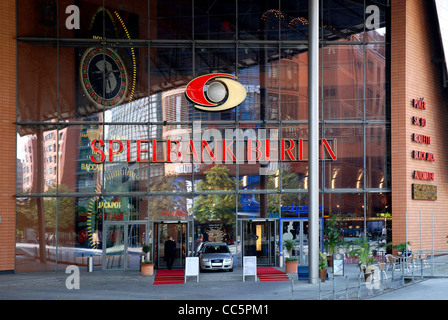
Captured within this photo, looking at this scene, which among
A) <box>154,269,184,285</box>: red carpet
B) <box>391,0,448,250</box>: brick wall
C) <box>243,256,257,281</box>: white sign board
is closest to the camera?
<box>154,269,184,285</box>: red carpet

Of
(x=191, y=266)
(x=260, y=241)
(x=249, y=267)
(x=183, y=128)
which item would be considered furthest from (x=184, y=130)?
(x=249, y=267)

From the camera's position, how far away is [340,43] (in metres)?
29.1

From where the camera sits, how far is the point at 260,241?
28.7 metres

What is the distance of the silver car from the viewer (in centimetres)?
2633

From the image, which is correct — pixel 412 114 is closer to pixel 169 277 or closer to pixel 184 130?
pixel 184 130

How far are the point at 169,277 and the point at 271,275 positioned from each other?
171 inches

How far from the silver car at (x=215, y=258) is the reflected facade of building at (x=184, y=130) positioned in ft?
3.58

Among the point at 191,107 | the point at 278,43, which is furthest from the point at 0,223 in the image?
the point at 278,43

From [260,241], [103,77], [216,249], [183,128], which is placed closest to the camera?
[216,249]

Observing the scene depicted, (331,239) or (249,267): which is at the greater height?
(331,239)

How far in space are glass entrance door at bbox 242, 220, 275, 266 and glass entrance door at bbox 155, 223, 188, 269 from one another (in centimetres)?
295

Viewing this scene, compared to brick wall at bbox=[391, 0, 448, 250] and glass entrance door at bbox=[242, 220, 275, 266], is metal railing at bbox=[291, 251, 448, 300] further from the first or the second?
glass entrance door at bbox=[242, 220, 275, 266]

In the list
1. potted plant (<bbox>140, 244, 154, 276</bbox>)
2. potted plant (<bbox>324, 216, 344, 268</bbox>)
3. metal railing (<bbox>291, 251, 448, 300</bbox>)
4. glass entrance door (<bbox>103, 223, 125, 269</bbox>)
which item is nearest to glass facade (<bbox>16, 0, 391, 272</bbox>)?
glass entrance door (<bbox>103, 223, 125, 269</bbox>)

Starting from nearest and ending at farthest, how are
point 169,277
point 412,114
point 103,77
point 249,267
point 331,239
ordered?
1. point 249,267
2. point 169,277
3. point 331,239
4. point 103,77
5. point 412,114
